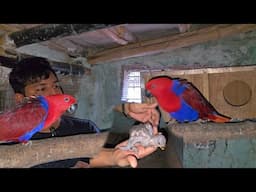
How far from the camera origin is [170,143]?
84 centimetres

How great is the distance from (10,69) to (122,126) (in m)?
0.32

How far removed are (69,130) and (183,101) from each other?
1.17ft

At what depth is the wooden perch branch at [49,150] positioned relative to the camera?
0.56 meters

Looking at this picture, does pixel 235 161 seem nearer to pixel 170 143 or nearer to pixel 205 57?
pixel 170 143

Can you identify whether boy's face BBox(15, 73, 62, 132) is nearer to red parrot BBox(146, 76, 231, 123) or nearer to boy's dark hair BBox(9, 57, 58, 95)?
boy's dark hair BBox(9, 57, 58, 95)

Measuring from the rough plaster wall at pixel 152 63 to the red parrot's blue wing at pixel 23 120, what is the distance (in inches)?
4.1

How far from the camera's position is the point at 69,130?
2.20ft

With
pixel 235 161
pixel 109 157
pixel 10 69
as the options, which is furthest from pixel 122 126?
pixel 235 161

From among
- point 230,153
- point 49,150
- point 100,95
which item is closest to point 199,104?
point 100,95

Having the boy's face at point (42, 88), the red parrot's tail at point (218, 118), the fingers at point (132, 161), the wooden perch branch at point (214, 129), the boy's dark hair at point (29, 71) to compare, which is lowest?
the fingers at point (132, 161)

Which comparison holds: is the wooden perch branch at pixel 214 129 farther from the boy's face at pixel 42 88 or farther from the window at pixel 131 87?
the boy's face at pixel 42 88

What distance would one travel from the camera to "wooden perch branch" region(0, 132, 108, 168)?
22.2 inches

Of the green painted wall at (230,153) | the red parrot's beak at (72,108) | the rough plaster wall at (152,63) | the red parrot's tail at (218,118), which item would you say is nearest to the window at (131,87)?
the rough plaster wall at (152,63)

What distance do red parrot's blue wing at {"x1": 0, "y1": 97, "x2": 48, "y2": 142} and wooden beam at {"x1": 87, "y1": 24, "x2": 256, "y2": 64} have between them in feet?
0.56
